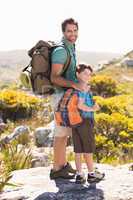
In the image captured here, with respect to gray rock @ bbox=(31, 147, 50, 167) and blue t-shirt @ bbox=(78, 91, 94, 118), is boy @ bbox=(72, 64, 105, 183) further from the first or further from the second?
gray rock @ bbox=(31, 147, 50, 167)

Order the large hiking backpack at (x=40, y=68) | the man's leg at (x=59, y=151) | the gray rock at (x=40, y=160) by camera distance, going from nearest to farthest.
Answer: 1. the large hiking backpack at (x=40, y=68)
2. the man's leg at (x=59, y=151)
3. the gray rock at (x=40, y=160)

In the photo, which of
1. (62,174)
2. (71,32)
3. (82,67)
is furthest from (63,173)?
(71,32)

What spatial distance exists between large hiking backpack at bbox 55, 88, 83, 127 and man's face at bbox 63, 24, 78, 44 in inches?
22.8

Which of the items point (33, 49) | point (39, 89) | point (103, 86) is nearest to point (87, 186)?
point (39, 89)

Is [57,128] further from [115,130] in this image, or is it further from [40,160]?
[115,130]

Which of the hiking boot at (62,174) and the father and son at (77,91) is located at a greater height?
the father and son at (77,91)

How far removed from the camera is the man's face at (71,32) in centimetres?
633

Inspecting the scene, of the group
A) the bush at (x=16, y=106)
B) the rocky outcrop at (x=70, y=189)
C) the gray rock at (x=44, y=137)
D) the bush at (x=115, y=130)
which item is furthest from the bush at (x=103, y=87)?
the rocky outcrop at (x=70, y=189)

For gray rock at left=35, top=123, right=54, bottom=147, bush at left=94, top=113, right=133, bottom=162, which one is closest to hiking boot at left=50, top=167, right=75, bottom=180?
bush at left=94, top=113, right=133, bottom=162

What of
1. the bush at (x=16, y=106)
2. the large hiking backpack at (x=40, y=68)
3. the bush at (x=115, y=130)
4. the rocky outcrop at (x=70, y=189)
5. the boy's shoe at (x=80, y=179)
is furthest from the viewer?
the bush at (x=16, y=106)

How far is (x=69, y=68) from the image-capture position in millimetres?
6332

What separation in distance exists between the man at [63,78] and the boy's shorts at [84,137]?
208mm

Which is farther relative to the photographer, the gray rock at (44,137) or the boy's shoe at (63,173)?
the gray rock at (44,137)

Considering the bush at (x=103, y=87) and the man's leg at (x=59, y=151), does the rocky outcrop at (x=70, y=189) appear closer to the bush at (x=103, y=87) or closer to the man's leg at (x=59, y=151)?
the man's leg at (x=59, y=151)
